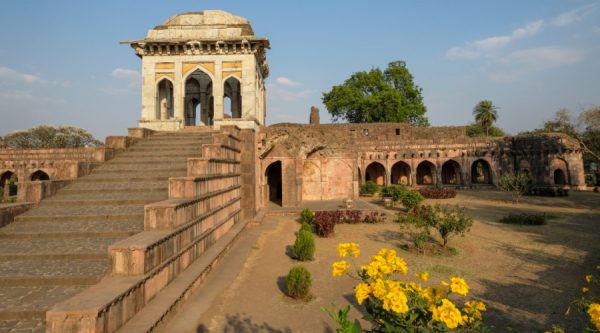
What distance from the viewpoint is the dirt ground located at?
5.10 meters

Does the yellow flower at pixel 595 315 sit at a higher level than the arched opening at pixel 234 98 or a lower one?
lower

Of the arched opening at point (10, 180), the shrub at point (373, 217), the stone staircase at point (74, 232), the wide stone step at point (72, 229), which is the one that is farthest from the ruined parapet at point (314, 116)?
the arched opening at point (10, 180)

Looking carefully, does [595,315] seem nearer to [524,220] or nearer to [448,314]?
[448,314]

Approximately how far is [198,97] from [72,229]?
13.8m

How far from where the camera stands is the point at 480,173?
42062 millimetres

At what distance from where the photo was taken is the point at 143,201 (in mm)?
6918

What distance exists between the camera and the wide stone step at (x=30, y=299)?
3732 mm

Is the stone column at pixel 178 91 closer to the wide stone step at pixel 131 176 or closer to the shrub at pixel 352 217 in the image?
the wide stone step at pixel 131 176

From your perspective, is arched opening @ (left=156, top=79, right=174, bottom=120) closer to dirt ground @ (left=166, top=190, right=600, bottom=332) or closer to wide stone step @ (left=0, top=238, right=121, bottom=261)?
dirt ground @ (left=166, top=190, right=600, bottom=332)

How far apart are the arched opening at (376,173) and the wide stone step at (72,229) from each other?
3191 centimetres

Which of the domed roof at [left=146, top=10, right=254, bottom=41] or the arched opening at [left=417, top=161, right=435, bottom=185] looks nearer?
the domed roof at [left=146, top=10, right=254, bottom=41]

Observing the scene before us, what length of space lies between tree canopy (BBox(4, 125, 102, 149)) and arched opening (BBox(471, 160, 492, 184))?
183 feet

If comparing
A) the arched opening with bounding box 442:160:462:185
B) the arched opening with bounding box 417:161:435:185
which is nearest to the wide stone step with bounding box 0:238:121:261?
the arched opening with bounding box 417:161:435:185

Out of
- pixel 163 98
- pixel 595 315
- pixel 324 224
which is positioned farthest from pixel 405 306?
pixel 163 98
